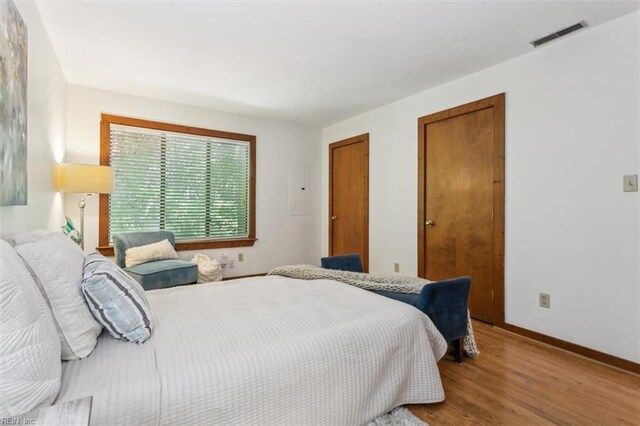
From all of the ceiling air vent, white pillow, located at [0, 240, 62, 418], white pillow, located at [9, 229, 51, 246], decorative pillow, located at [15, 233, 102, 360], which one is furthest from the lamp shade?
the ceiling air vent

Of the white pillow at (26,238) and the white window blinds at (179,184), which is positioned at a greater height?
the white window blinds at (179,184)

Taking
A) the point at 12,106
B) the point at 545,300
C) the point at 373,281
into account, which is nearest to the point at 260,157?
the point at 373,281

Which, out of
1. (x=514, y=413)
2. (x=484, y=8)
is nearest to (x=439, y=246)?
(x=514, y=413)

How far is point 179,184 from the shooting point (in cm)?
410

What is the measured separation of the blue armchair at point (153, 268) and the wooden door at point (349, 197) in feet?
7.31

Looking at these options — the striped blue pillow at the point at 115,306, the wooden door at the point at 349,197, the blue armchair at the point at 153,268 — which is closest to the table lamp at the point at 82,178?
the blue armchair at the point at 153,268

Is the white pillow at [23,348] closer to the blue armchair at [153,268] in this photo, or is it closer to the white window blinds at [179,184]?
the blue armchair at [153,268]

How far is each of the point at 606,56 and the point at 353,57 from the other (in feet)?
6.04

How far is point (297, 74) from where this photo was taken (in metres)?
3.18

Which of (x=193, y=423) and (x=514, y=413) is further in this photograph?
(x=514, y=413)

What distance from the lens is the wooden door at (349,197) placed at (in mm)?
4500

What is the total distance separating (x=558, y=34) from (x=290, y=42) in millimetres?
2035

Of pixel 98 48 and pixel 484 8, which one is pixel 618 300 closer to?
pixel 484 8

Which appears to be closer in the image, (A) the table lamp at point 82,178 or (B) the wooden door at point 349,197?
(A) the table lamp at point 82,178
